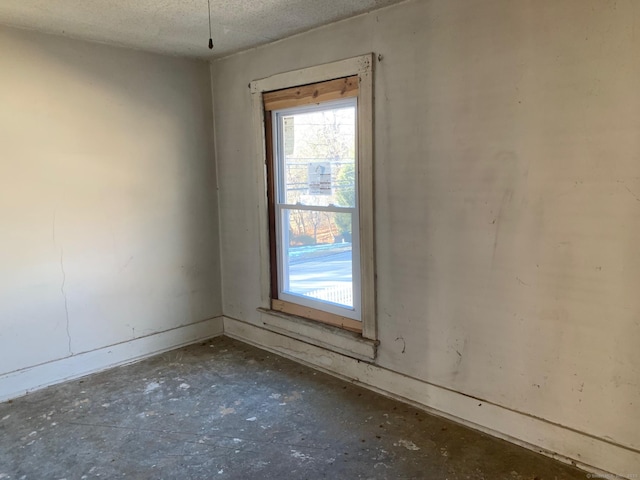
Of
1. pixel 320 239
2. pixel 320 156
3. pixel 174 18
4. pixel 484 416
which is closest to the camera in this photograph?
pixel 484 416

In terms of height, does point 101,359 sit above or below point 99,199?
below

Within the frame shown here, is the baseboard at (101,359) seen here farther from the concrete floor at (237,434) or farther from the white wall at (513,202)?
the white wall at (513,202)

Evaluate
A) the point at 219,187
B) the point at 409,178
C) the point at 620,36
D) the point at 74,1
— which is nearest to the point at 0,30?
the point at 74,1

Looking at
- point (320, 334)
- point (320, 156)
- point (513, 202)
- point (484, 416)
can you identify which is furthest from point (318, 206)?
point (484, 416)

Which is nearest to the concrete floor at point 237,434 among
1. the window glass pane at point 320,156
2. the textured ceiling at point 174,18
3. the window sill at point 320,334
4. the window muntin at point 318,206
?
the window sill at point 320,334

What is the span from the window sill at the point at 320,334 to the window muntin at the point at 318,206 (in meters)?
0.13

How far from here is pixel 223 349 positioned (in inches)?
158

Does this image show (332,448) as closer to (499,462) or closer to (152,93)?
(499,462)

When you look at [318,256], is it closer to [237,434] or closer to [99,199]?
[237,434]

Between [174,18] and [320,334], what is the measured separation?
7.66 ft

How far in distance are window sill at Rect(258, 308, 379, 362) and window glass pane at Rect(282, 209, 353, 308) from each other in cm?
20

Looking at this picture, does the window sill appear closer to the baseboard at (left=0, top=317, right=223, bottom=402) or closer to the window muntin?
the window muntin

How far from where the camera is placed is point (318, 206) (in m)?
3.52

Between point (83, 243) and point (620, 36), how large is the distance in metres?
3.49
